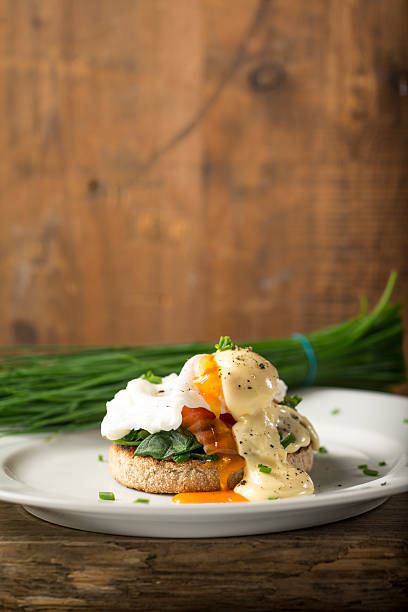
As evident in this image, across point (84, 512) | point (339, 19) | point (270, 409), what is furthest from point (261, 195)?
point (84, 512)

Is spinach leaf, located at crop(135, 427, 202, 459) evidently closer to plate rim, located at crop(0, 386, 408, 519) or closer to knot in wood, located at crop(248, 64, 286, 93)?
plate rim, located at crop(0, 386, 408, 519)

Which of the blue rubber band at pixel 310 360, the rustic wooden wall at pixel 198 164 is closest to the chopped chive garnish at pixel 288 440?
the blue rubber band at pixel 310 360

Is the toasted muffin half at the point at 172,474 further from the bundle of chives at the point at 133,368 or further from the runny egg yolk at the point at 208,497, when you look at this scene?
the bundle of chives at the point at 133,368

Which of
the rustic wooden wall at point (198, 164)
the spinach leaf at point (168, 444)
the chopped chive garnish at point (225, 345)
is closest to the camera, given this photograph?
the spinach leaf at point (168, 444)

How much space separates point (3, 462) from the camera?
1.80m

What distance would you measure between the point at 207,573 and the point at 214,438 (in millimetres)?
440

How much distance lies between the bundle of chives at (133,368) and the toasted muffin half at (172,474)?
46 cm

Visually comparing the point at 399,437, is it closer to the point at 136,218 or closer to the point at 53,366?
the point at 53,366

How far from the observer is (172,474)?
5.42 feet

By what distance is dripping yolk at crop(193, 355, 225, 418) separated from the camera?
169 cm

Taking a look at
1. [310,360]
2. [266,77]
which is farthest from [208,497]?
[266,77]

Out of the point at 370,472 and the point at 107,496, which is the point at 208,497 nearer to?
the point at 107,496

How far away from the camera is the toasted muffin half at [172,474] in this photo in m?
1.64

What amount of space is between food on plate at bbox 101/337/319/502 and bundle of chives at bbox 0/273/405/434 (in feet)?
1.41
